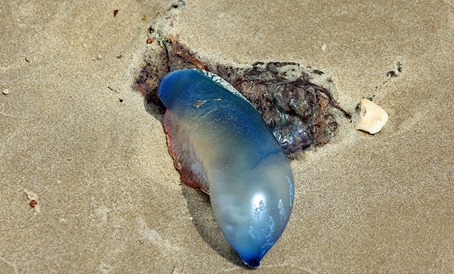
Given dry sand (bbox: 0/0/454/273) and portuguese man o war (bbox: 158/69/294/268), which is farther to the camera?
dry sand (bbox: 0/0/454/273)

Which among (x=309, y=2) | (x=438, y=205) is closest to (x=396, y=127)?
(x=438, y=205)

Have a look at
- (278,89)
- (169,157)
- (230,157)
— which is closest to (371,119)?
(278,89)

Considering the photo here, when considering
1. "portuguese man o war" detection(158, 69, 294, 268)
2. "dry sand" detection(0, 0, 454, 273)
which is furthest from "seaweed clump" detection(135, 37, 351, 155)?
"portuguese man o war" detection(158, 69, 294, 268)

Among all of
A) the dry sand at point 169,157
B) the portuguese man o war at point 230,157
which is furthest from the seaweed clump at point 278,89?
the portuguese man o war at point 230,157

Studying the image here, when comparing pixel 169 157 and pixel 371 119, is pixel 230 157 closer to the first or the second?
pixel 169 157

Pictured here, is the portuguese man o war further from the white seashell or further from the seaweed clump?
the white seashell

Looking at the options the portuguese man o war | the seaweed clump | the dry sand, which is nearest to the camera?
the portuguese man o war

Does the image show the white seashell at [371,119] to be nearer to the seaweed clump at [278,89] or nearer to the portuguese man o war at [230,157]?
the seaweed clump at [278,89]
